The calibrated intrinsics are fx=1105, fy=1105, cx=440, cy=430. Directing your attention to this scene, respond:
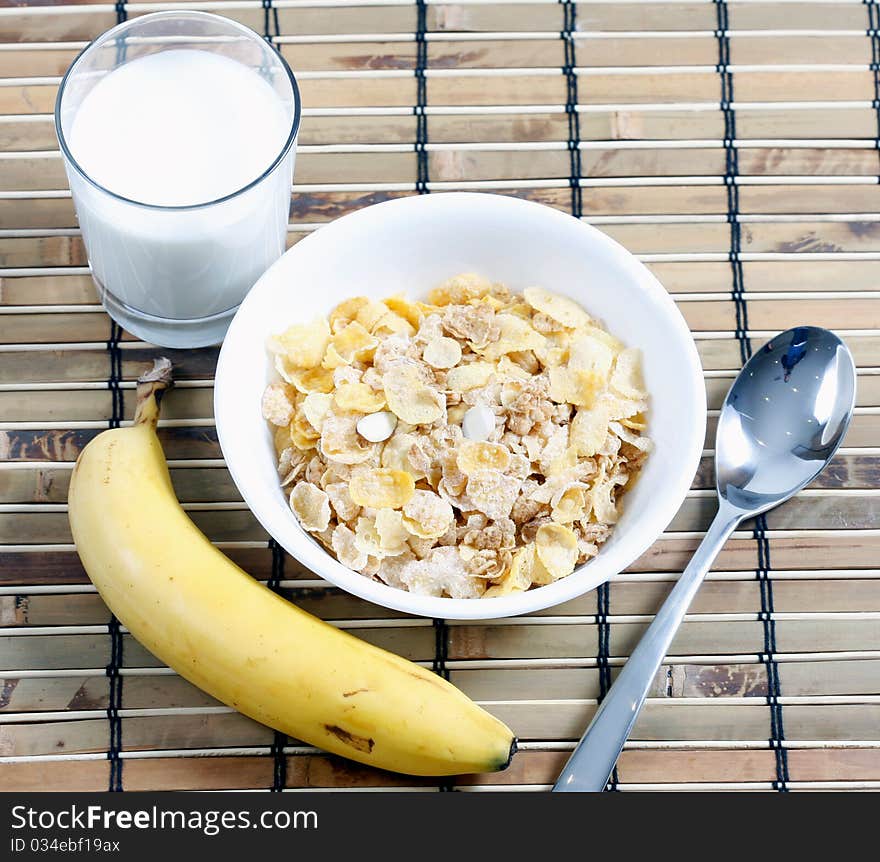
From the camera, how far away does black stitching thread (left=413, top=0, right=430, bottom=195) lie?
115 centimetres

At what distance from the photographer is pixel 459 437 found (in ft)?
3.04

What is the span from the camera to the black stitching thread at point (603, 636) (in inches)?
39.6

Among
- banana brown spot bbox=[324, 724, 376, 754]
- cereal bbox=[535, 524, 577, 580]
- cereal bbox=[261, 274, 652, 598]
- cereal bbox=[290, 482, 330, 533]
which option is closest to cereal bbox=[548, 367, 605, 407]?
cereal bbox=[261, 274, 652, 598]

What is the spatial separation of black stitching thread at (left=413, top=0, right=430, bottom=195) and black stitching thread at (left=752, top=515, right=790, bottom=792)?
485 mm

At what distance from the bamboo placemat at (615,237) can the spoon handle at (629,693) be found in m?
0.04

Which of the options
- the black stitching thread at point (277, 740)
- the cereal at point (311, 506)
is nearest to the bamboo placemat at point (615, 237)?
the black stitching thread at point (277, 740)

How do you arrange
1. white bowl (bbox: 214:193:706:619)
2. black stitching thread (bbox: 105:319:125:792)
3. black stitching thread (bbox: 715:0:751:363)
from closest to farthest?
white bowl (bbox: 214:193:706:619), black stitching thread (bbox: 105:319:125:792), black stitching thread (bbox: 715:0:751:363)

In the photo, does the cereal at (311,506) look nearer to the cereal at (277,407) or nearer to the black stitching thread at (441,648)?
the cereal at (277,407)

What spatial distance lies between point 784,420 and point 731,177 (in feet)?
0.94

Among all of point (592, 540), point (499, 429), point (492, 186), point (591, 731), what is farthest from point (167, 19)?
point (591, 731)

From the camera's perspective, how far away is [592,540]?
92 cm

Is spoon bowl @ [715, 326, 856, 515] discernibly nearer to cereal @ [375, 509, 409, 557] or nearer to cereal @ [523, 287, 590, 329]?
cereal @ [523, 287, 590, 329]

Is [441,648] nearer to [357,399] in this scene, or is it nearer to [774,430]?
[357,399]
